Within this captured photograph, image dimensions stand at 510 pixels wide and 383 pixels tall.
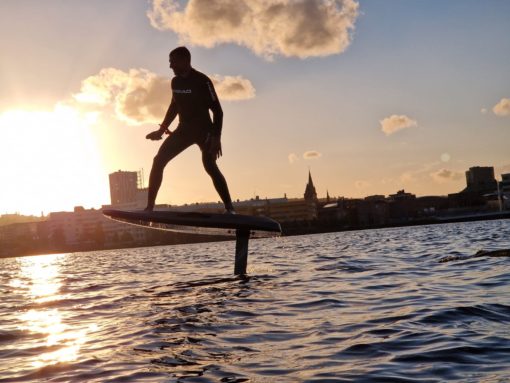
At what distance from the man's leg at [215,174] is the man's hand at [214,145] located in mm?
88

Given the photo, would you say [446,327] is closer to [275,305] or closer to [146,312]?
[275,305]

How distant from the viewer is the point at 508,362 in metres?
5.23

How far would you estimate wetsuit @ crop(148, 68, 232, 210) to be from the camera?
12.9m

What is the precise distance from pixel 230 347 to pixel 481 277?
7.64 metres

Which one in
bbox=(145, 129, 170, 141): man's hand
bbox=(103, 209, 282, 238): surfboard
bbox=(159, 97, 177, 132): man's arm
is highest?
bbox=(159, 97, 177, 132): man's arm

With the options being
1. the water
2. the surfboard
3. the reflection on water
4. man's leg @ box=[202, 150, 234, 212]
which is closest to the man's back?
man's leg @ box=[202, 150, 234, 212]

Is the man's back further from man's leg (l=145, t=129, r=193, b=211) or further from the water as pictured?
the water

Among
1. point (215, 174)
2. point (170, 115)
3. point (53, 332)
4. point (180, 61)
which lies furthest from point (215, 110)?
point (53, 332)

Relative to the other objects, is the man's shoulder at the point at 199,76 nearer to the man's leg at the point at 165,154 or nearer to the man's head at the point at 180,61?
the man's head at the point at 180,61

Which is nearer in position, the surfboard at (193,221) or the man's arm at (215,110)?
the man's arm at (215,110)

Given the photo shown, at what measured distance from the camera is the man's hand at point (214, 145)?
12867mm

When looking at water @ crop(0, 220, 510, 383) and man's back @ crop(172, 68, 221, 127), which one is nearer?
water @ crop(0, 220, 510, 383)

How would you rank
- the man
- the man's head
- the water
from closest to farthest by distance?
the water < the man's head < the man

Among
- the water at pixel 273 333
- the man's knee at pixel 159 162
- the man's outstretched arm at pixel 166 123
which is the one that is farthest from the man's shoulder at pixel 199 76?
the water at pixel 273 333
